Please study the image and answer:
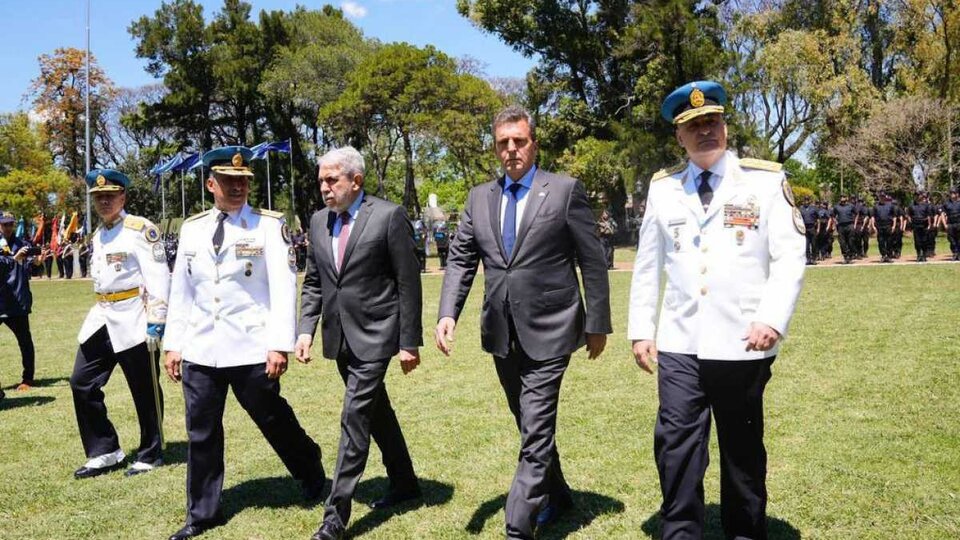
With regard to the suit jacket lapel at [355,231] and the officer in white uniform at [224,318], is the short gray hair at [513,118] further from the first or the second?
the officer in white uniform at [224,318]

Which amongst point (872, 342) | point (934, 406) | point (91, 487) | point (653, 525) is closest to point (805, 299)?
point (872, 342)

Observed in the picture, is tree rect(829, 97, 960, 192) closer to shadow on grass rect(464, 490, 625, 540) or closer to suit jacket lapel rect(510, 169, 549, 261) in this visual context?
shadow on grass rect(464, 490, 625, 540)

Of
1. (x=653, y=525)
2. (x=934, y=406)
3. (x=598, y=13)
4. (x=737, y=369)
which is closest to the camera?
(x=737, y=369)

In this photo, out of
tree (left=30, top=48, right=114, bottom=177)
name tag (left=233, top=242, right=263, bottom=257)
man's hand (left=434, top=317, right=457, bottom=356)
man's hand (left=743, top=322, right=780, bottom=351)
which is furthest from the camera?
tree (left=30, top=48, right=114, bottom=177)

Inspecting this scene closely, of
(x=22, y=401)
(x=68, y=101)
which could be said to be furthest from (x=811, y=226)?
(x=68, y=101)

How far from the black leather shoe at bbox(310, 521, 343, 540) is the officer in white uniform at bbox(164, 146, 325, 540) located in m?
0.79

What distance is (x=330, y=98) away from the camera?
4031 cm

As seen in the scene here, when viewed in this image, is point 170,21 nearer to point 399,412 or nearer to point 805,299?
point 805,299

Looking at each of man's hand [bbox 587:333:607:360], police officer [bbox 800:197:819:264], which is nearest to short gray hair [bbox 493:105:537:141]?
man's hand [bbox 587:333:607:360]

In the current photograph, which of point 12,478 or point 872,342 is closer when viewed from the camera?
point 12,478

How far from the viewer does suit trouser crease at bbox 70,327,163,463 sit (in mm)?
5816

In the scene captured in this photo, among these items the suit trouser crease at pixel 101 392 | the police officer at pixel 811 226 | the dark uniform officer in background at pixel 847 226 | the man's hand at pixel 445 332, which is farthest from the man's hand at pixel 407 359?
the dark uniform officer in background at pixel 847 226

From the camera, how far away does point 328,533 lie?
13.6 feet

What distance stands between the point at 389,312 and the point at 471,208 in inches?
28.1
